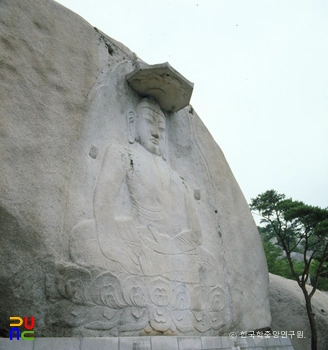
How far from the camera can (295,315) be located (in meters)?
7.41

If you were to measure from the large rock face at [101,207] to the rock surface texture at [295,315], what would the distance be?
2073 millimetres

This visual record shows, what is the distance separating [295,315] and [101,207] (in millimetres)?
5399

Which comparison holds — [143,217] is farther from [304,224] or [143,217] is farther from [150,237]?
[304,224]

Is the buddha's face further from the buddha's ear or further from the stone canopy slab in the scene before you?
the stone canopy slab

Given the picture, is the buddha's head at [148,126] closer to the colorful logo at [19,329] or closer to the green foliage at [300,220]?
the colorful logo at [19,329]

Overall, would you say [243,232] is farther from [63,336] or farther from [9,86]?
[9,86]

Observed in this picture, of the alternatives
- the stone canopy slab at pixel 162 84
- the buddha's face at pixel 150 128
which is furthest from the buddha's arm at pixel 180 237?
the stone canopy slab at pixel 162 84

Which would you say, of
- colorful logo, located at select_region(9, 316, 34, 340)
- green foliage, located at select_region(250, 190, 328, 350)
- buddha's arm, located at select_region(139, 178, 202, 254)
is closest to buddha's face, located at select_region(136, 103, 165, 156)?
buddha's arm, located at select_region(139, 178, 202, 254)

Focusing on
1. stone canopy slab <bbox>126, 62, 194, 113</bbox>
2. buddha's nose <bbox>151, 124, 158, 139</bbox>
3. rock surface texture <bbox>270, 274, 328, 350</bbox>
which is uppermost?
stone canopy slab <bbox>126, 62, 194, 113</bbox>

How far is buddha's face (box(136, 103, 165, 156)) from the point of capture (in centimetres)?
512

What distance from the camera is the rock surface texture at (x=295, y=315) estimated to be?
7.22 m

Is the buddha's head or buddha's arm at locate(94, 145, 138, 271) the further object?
the buddha's head

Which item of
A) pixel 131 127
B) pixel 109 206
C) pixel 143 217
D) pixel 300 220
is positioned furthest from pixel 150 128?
pixel 300 220

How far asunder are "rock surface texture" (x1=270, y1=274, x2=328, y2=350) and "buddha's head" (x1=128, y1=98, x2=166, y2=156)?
4.44m
